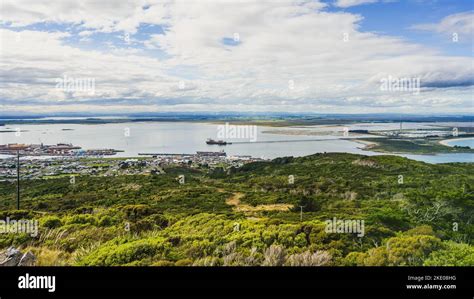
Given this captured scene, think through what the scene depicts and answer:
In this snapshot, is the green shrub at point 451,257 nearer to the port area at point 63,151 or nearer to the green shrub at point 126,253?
the green shrub at point 126,253

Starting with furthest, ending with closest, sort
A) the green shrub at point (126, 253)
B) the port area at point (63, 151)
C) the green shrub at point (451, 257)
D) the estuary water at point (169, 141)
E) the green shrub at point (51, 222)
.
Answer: the estuary water at point (169, 141) → the port area at point (63, 151) → the green shrub at point (51, 222) → the green shrub at point (126, 253) → the green shrub at point (451, 257)

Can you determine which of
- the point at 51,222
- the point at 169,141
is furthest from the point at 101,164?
the point at 51,222

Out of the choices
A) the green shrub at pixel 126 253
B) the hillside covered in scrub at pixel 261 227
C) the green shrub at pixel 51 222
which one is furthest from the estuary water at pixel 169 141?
the green shrub at pixel 126 253

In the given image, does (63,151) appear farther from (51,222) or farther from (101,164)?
(51,222)

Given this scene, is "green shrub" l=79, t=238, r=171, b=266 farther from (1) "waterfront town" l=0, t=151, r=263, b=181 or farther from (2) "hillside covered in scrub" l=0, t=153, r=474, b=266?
(1) "waterfront town" l=0, t=151, r=263, b=181

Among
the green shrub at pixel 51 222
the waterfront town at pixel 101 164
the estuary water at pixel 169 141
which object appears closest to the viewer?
the green shrub at pixel 51 222
